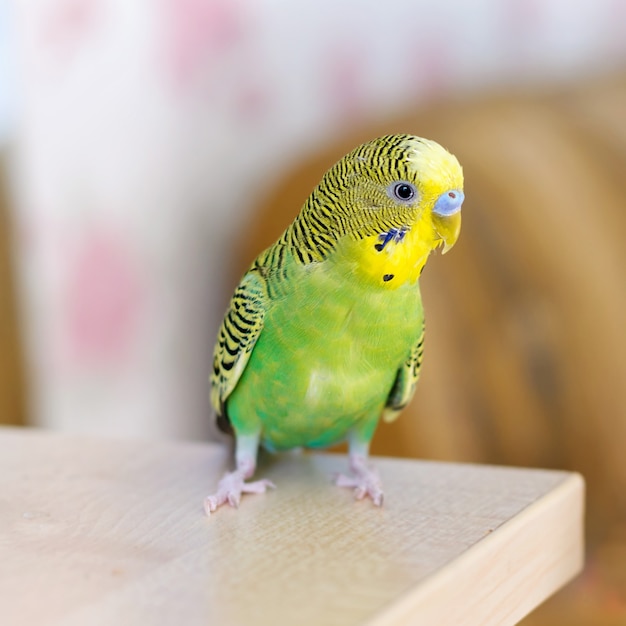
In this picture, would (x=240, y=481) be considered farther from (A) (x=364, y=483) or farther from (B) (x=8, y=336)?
(B) (x=8, y=336)

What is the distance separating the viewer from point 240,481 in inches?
31.4

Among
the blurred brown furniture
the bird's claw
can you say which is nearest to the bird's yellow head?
the bird's claw

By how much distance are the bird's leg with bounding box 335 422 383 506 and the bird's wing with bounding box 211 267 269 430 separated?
12 cm

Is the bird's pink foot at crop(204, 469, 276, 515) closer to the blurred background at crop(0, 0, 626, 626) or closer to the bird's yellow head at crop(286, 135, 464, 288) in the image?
the bird's yellow head at crop(286, 135, 464, 288)

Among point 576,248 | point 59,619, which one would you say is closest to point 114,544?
point 59,619

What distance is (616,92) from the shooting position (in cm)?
169

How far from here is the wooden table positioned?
0.54m

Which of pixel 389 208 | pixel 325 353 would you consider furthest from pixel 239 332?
pixel 389 208

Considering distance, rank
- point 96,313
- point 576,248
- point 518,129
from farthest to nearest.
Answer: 1. point 96,313
2. point 518,129
3. point 576,248

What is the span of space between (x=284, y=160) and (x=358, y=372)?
125 cm

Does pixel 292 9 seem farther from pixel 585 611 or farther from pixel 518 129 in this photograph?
pixel 585 611

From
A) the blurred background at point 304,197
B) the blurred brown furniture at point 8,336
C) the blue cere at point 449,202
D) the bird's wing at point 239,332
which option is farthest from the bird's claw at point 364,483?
the blurred brown furniture at point 8,336

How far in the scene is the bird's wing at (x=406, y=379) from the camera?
813 millimetres

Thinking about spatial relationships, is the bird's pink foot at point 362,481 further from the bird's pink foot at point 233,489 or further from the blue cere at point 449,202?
the blue cere at point 449,202
